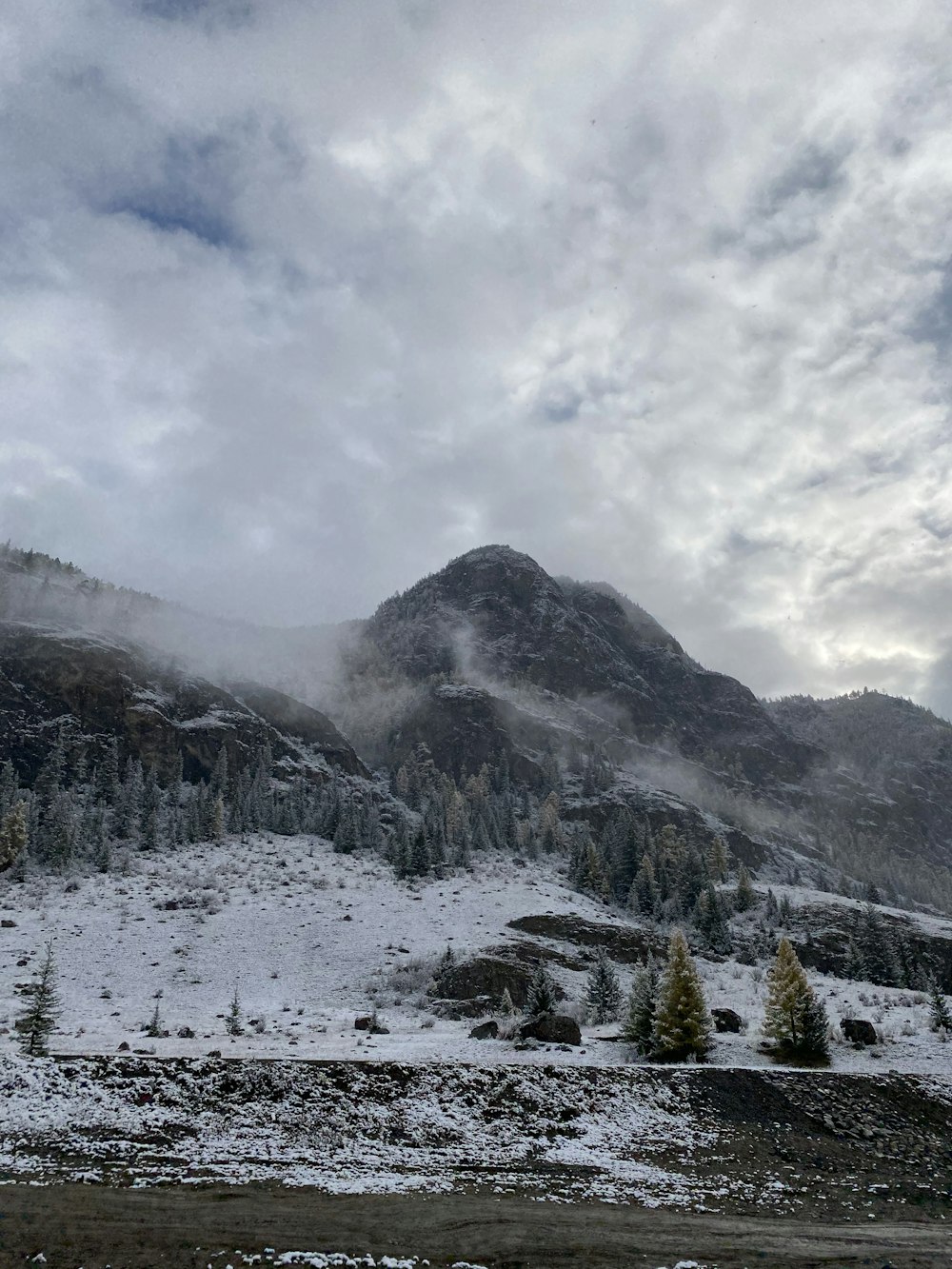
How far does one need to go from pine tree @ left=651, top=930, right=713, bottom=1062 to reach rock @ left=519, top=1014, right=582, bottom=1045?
12.5 feet

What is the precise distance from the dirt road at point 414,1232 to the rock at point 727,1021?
23.0 m

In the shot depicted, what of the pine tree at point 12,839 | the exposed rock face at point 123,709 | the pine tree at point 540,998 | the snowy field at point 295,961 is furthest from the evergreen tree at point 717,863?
the pine tree at point 12,839

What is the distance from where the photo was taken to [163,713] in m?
154

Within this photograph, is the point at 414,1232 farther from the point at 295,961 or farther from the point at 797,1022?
the point at 295,961

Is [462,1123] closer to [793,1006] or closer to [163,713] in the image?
[793,1006]

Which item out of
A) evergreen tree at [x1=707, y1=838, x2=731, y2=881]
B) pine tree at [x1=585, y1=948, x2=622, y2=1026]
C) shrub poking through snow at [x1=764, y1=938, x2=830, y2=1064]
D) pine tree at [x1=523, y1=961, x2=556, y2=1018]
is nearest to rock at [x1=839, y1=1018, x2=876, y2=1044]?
shrub poking through snow at [x1=764, y1=938, x2=830, y2=1064]

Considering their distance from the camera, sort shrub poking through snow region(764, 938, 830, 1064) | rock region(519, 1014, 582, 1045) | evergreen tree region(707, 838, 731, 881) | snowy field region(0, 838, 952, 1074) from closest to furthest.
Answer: snowy field region(0, 838, 952, 1074), shrub poking through snow region(764, 938, 830, 1064), rock region(519, 1014, 582, 1045), evergreen tree region(707, 838, 731, 881)

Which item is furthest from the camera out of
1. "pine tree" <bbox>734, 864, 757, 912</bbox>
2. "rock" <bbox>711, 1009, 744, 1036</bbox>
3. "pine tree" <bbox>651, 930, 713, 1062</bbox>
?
"pine tree" <bbox>734, 864, 757, 912</bbox>

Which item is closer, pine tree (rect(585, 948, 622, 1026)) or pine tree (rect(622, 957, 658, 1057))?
pine tree (rect(622, 957, 658, 1057))

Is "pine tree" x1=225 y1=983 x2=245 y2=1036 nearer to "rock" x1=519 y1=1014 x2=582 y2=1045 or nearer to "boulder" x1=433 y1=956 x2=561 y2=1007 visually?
"rock" x1=519 y1=1014 x2=582 y2=1045

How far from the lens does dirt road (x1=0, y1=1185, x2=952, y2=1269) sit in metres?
14.5

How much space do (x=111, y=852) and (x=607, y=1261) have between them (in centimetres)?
8705

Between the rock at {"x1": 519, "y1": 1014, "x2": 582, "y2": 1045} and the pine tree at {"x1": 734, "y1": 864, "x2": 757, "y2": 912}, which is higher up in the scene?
the pine tree at {"x1": 734, "y1": 864, "x2": 757, "y2": 912}

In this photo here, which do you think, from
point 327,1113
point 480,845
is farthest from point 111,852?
point 327,1113
